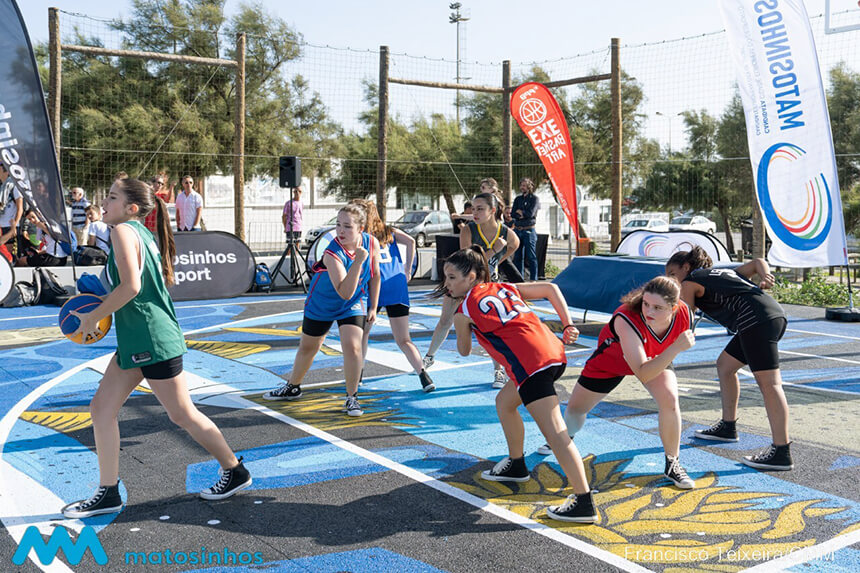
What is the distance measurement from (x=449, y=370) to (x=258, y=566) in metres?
4.55

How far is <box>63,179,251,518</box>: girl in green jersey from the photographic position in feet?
13.1

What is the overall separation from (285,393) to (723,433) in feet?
11.4

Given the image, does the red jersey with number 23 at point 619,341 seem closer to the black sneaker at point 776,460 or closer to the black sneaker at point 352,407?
the black sneaker at point 776,460

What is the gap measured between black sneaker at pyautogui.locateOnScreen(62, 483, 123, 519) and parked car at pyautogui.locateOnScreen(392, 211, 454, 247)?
95.7 feet

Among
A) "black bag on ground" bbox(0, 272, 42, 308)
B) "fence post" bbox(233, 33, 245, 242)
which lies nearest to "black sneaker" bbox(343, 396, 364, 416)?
"black bag on ground" bbox(0, 272, 42, 308)

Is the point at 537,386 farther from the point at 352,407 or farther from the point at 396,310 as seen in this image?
the point at 396,310

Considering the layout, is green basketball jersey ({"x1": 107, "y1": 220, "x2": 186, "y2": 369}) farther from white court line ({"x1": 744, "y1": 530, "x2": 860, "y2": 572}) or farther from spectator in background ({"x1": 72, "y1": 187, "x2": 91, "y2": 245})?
spectator in background ({"x1": 72, "y1": 187, "x2": 91, "y2": 245})

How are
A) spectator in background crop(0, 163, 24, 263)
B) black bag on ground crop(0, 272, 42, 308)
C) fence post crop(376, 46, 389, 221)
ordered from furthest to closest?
fence post crop(376, 46, 389, 221), spectator in background crop(0, 163, 24, 263), black bag on ground crop(0, 272, 42, 308)

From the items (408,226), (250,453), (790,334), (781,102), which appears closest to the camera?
(250,453)

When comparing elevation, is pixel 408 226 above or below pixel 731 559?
above

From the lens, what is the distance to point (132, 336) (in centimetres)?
407

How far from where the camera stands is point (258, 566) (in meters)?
3.64

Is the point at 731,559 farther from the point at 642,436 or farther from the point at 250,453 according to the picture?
the point at 250,453

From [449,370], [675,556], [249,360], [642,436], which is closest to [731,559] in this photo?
[675,556]
